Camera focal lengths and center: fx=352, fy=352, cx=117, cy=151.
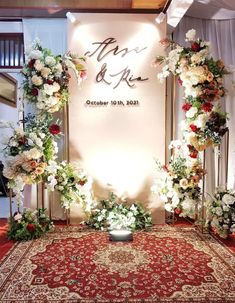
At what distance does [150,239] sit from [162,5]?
3.03 metres

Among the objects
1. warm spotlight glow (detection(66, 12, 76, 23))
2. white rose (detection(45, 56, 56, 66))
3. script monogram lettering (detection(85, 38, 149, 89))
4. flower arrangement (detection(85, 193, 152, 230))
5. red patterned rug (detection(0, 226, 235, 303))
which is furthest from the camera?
script monogram lettering (detection(85, 38, 149, 89))

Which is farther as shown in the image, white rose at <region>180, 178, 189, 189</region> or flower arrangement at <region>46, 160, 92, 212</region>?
flower arrangement at <region>46, 160, 92, 212</region>

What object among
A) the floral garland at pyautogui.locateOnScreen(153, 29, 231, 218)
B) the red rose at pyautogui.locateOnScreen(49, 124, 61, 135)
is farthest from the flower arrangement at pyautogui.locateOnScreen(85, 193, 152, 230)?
the red rose at pyautogui.locateOnScreen(49, 124, 61, 135)

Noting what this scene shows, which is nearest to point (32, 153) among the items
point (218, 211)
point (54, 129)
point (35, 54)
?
point (54, 129)

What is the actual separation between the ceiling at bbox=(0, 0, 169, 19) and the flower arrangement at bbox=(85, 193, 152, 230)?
2539 mm

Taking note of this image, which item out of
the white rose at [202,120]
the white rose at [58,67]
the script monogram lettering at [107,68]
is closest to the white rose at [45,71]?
the white rose at [58,67]

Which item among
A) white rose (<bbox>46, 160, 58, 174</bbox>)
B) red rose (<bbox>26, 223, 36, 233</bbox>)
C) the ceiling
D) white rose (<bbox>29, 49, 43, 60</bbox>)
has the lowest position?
red rose (<bbox>26, 223, 36, 233</bbox>)

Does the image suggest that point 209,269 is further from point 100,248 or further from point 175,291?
point 100,248

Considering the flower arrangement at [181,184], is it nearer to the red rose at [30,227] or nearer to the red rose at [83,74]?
the red rose at [83,74]

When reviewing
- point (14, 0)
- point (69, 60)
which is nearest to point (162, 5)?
point (69, 60)

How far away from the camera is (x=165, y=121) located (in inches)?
190

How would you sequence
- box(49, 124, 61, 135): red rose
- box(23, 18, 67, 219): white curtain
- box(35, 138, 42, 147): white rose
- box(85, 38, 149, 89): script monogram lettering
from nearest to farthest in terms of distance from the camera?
box(35, 138, 42, 147): white rose → box(49, 124, 61, 135): red rose → box(85, 38, 149, 89): script monogram lettering → box(23, 18, 67, 219): white curtain

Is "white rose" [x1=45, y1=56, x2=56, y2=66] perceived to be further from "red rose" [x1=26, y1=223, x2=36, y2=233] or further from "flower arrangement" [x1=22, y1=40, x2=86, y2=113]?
"red rose" [x1=26, y1=223, x2=36, y2=233]

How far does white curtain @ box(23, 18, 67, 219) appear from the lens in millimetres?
4938
